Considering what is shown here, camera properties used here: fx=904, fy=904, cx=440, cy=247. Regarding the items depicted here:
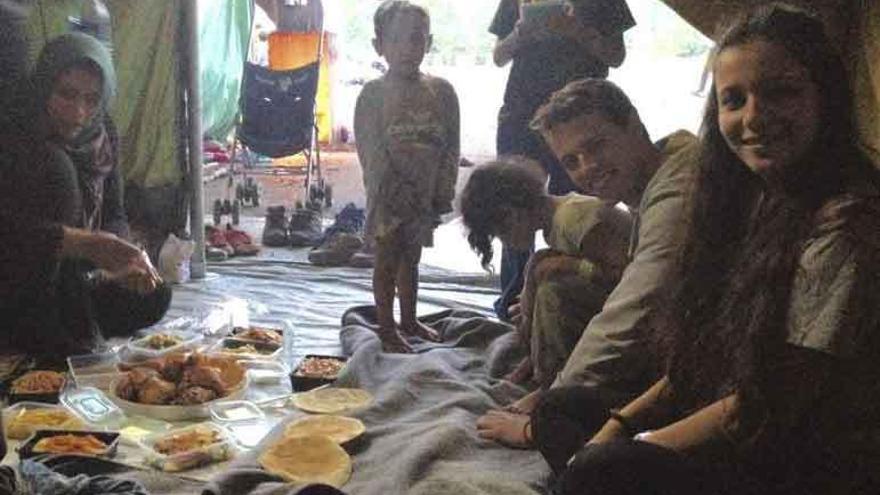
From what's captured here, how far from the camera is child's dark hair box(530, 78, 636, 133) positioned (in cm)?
172

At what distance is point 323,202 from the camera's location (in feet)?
17.2

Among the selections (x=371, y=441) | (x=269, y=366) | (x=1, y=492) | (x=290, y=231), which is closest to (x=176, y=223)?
(x=290, y=231)

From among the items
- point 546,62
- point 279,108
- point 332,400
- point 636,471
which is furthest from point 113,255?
point 279,108

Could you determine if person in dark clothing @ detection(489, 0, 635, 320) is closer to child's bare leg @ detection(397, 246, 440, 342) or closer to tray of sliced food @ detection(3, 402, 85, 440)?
child's bare leg @ detection(397, 246, 440, 342)

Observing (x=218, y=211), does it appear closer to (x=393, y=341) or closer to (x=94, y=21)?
(x=94, y=21)

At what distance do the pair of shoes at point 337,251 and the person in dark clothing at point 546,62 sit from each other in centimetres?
105

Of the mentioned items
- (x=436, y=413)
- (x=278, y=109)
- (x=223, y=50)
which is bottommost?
(x=436, y=413)

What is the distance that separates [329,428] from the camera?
1889 mm

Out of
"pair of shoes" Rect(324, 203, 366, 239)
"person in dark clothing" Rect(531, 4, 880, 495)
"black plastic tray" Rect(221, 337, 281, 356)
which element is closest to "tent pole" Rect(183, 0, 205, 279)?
"pair of shoes" Rect(324, 203, 366, 239)

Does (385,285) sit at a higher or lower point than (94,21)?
lower

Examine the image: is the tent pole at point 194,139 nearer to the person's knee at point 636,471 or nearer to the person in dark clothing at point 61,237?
the person in dark clothing at point 61,237

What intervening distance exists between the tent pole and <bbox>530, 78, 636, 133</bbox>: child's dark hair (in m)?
2.04

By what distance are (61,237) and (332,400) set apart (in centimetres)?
83

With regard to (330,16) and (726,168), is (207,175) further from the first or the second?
(726,168)
